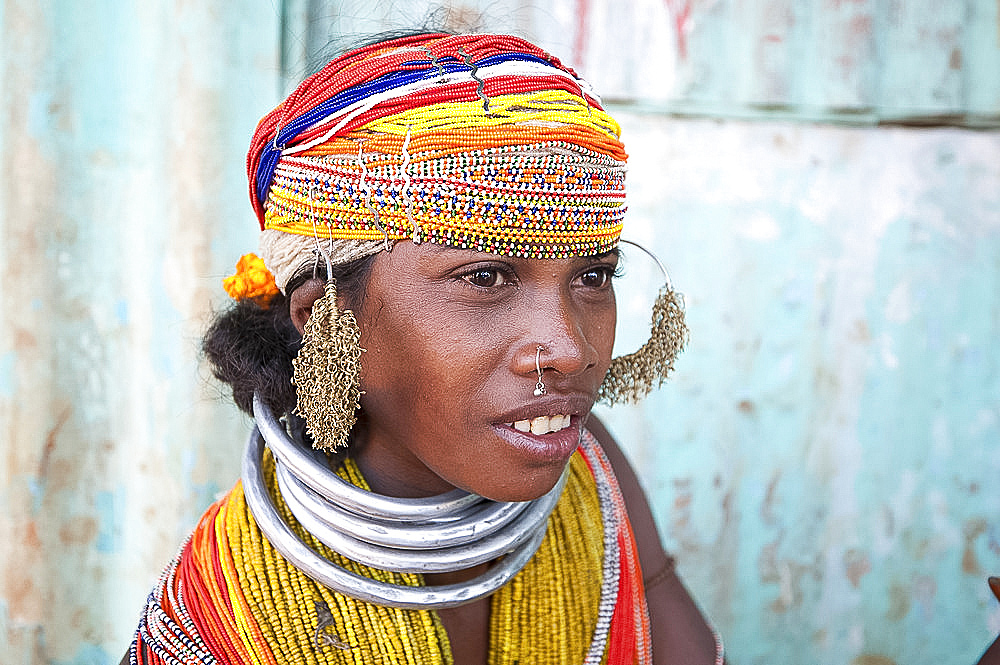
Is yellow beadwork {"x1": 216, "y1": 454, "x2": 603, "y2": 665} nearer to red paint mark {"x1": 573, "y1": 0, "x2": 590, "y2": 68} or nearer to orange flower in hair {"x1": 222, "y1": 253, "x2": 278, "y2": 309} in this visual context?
orange flower in hair {"x1": 222, "y1": 253, "x2": 278, "y2": 309}

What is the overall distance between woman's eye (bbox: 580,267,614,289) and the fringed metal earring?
38 cm

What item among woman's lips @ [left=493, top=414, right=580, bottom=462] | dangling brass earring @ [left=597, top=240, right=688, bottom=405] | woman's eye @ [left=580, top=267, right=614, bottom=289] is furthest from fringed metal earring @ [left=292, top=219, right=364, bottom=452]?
dangling brass earring @ [left=597, top=240, right=688, bottom=405]

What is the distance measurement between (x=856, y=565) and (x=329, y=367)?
2.34 m

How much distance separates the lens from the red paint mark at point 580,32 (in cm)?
283

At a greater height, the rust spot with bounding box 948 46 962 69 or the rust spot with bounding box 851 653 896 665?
the rust spot with bounding box 948 46 962 69

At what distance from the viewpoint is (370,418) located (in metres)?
1.70

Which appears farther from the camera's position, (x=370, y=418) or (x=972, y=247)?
(x=972, y=247)

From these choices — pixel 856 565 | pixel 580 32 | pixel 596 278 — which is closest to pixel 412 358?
pixel 596 278

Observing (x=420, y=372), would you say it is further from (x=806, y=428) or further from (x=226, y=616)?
(x=806, y=428)

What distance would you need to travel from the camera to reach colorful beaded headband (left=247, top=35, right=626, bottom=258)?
4.66 ft

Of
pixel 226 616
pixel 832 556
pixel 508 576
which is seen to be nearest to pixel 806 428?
pixel 832 556

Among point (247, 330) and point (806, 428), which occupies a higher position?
point (247, 330)

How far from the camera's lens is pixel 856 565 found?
317 cm

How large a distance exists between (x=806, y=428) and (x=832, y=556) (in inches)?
17.4
